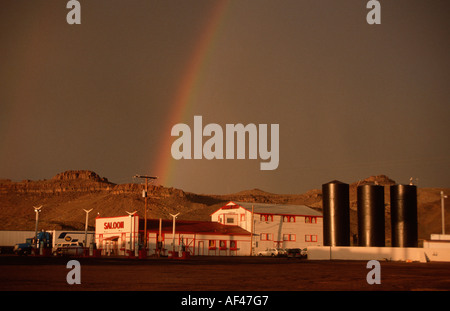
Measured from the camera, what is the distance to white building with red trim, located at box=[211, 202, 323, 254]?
88062mm

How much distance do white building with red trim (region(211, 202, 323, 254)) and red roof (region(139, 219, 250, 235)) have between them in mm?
2139

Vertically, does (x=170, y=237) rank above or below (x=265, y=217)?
below

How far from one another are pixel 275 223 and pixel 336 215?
27002 millimetres

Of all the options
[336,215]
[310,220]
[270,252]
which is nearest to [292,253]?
[336,215]

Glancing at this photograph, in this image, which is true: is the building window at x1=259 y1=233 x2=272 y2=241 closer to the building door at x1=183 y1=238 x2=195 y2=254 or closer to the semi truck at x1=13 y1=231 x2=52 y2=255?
the building door at x1=183 y1=238 x2=195 y2=254

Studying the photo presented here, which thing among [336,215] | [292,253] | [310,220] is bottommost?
[292,253]

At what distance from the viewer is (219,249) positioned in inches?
3260

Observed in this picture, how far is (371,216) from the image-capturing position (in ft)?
209

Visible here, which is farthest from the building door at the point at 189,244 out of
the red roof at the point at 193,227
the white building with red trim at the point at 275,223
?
the white building with red trim at the point at 275,223

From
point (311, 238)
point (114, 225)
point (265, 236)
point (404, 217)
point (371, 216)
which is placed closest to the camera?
point (404, 217)

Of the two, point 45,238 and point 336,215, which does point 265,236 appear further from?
point 45,238

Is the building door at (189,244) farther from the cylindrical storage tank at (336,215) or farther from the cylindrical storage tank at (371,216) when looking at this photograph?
the cylindrical storage tank at (371,216)

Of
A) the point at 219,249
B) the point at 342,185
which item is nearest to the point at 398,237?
the point at 342,185
